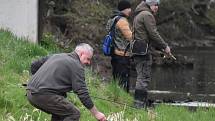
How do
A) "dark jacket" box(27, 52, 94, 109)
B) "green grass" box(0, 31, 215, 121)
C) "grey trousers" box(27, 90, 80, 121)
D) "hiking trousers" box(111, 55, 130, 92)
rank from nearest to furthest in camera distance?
"dark jacket" box(27, 52, 94, 109) → "grey trousers" box(27, 90, 80, 121) → "green grass" box(0, 31, 215, 121) → "hiking trousers" box(111, 55, 130, 92)

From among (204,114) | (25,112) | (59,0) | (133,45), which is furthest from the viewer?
(59,0)

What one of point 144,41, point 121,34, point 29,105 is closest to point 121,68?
point 121,34

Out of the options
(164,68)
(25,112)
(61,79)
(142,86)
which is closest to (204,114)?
(142,86)

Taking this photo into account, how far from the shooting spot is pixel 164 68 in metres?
24.4

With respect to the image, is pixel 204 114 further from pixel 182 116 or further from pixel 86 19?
pixel 86 19

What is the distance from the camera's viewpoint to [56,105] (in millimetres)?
6695

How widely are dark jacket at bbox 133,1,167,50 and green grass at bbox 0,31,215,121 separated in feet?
3.56

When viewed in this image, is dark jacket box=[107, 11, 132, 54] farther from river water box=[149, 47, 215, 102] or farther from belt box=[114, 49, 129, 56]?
river water box=[149, 47, 215, 102]

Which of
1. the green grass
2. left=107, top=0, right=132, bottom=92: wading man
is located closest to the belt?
left=107, top=0, right=132, bottom=92: wading man

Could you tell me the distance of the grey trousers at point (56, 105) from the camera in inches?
262

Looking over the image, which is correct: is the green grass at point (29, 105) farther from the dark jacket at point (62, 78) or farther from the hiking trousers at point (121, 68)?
the dark jacket at point (62, 78)

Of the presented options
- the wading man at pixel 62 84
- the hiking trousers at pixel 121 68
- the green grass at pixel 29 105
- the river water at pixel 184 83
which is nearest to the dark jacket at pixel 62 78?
the wading man at pixel 62 84

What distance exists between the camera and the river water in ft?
48.2

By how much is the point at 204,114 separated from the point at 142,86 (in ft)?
4.15
